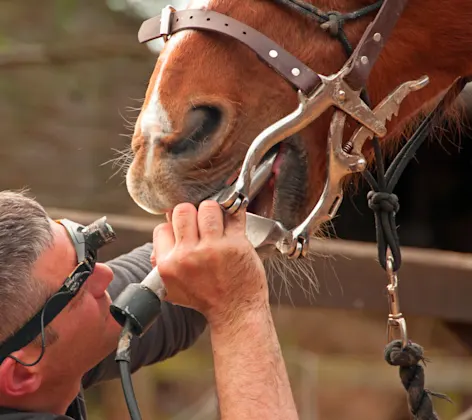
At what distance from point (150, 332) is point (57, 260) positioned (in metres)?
0.43

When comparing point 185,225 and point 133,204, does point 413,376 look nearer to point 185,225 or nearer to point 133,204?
point 185,225

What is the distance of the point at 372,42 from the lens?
4.89ft

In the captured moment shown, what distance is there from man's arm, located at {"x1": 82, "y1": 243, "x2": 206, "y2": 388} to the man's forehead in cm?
34

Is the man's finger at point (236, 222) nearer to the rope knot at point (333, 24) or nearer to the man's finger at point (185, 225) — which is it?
the man's finger at point (185, 225)

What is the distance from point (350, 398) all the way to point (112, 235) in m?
2.44

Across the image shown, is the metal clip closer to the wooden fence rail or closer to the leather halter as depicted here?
the leather halter

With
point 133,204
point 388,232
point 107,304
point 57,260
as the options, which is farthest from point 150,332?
point 133,204

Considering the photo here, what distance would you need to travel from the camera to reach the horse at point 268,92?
4.58ft

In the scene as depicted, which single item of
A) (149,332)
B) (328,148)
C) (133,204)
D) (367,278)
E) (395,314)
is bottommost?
(133,204)

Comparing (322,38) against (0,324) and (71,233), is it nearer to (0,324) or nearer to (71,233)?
(71,233)

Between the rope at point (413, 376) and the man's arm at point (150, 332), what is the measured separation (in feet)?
1.94

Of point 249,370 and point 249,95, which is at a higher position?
point 249,95

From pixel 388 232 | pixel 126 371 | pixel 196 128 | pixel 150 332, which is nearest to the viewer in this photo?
pixel 126 371

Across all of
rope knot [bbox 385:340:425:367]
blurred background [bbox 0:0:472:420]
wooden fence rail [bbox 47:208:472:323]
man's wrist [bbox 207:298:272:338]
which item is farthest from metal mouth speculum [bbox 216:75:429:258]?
blurred background [bbox 0:0:472:420]
